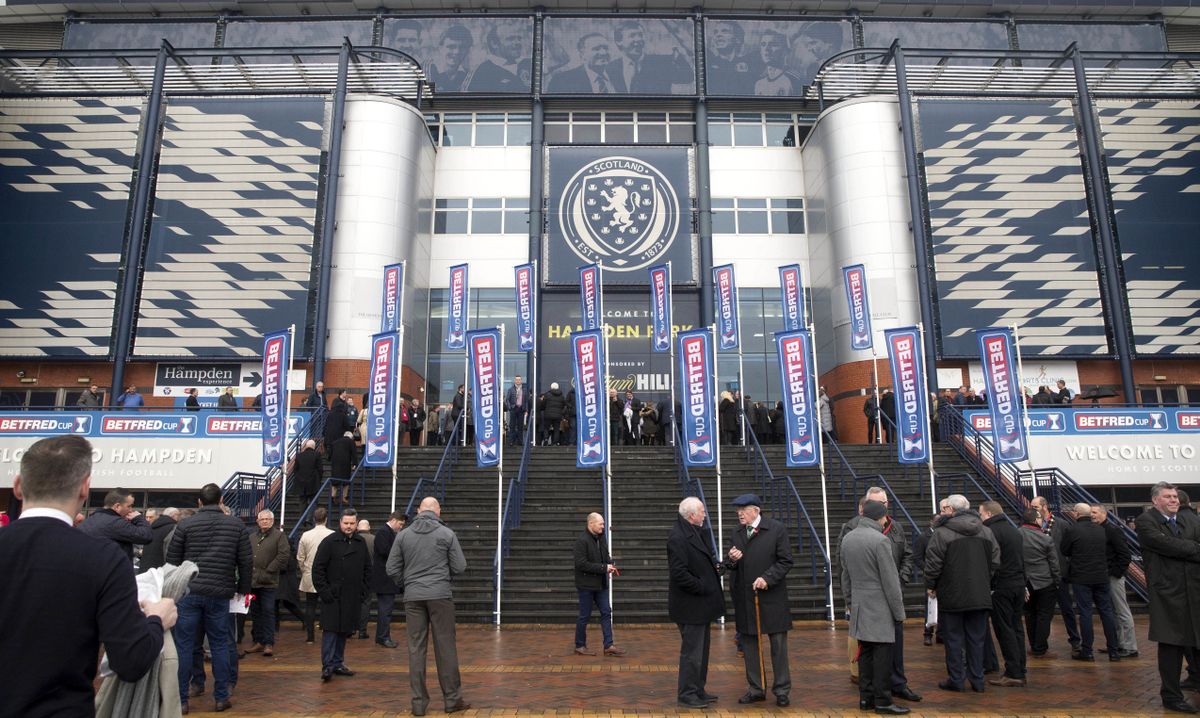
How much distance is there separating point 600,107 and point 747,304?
9139mm

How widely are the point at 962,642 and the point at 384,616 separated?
23.0 ft

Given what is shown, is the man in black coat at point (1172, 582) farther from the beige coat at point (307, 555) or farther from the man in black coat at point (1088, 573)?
the beige coat at point (307, 555)

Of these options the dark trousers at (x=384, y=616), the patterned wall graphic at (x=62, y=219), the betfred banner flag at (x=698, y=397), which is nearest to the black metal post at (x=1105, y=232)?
the betfred banner flag at (x=698, y=397)

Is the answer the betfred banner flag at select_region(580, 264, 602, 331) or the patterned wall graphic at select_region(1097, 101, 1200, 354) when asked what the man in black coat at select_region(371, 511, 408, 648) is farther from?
the patterned wall graphic at select_region(1097, 101, 1200, 354)

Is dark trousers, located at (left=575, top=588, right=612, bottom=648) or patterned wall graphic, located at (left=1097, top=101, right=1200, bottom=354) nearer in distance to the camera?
dark trousers, located at (left=575, top=588, right=612, bottom=648)

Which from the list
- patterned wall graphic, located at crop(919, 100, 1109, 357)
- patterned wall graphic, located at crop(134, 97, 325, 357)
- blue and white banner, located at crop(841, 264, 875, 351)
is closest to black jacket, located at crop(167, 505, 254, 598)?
blue and white banner, located at crop(841, 264, 875, 351)

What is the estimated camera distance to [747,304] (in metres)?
28.9

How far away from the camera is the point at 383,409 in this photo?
15.4m

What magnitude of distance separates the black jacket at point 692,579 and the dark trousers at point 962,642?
219cm

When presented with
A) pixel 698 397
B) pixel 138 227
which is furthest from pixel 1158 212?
pixel 138 227

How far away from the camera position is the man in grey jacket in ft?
22.8

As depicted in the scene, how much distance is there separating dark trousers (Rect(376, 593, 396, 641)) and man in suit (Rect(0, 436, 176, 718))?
8.35m

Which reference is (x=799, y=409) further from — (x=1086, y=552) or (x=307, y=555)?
(x=307, y=555)

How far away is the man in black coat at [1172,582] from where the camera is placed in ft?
21.9
